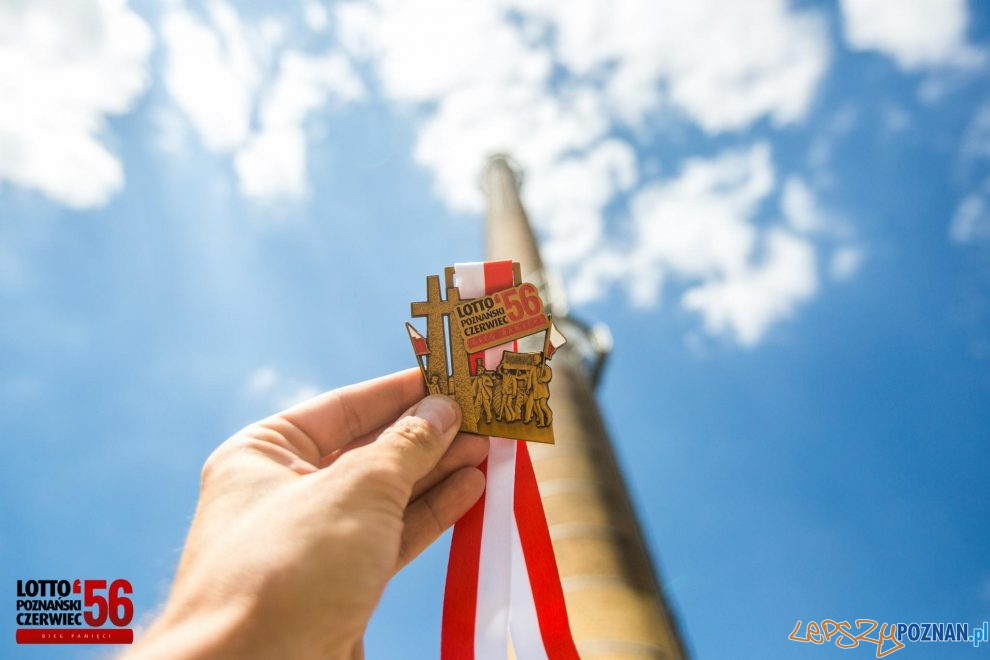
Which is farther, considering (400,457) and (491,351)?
(491,351)

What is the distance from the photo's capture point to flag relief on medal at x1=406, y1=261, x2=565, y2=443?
143 inches

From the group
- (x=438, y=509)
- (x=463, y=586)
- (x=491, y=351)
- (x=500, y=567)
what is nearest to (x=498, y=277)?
(x=491, y=351)

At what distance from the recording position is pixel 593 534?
22.6 ft

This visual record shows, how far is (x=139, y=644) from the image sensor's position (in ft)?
6.07

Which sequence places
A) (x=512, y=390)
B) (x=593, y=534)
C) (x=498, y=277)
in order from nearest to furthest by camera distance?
(x=512, y=390)
(x=498, y=277)
(x=593, y=534)

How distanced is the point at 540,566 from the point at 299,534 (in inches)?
73.4

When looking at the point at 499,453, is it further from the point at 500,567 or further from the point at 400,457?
the point at 400,457

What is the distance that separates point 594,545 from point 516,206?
13185 mm

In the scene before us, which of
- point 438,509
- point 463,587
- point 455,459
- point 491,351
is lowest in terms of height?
point 463,587

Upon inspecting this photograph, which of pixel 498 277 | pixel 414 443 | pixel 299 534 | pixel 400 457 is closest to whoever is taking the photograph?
pixel 299 534

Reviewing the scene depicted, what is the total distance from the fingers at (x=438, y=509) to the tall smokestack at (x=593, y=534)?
9.30 ft

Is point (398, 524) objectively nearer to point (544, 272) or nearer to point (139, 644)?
point (139, 644)

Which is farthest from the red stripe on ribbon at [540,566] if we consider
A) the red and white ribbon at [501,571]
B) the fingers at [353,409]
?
the fingers at [353,409]

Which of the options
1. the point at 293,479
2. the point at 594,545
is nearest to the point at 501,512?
the point at 293,479
